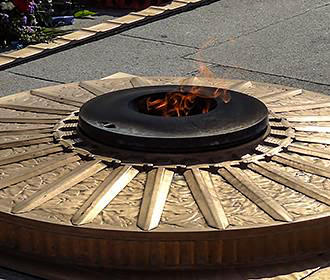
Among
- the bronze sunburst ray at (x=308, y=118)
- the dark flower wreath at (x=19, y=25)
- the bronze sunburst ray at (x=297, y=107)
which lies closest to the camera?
the bronze sunburst ray at (x=308, y=118)

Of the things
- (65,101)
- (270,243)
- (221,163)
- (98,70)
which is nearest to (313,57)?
(98,70)

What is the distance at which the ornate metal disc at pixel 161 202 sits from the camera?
2.42 meters

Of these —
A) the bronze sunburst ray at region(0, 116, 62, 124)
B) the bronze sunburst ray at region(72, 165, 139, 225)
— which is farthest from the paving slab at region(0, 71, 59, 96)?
the bronze sunburst ray at region(72, 165, 139, 225)

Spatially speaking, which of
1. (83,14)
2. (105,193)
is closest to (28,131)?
(105,193)

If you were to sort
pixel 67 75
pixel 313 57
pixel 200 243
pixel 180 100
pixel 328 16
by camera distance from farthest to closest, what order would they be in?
pixel 328 16
pixel 313 57
pixel 67 75
pixel 180 100
pixel 200 243

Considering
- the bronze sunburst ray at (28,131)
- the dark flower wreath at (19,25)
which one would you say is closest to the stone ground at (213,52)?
the dark flower wreath at (19,25)

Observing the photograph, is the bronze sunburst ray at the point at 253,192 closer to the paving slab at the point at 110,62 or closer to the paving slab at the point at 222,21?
the paving slab at the point at 110,62

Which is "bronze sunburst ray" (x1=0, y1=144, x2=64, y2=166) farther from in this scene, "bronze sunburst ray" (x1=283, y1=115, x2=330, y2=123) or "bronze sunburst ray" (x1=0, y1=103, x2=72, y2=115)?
"bronze sunburst ray" (x1=283, y1=115, x2=330, y2=123)

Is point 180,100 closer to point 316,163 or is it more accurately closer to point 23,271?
point 316,163

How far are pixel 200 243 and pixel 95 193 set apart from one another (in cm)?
45

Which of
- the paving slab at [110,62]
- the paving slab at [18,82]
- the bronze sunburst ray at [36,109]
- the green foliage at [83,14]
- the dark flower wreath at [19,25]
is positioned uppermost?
the bronze sunburst ray at [36,109]

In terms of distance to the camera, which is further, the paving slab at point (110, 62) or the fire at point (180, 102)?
the paving slab at point (110, 62)

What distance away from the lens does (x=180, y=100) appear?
3279 mm

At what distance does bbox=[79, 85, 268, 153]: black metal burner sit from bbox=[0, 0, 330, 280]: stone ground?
1874 mm
